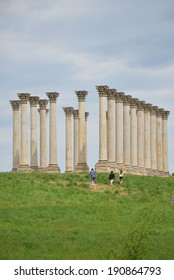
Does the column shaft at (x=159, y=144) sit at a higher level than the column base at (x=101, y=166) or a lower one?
higher

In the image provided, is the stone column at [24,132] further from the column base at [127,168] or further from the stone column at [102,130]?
the column base at [127,168]

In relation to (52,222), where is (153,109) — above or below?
above

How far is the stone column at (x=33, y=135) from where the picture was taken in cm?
10150

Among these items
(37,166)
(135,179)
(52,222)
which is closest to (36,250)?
(52,222)

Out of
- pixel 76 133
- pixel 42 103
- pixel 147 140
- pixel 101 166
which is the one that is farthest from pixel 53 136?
pixel 147 140

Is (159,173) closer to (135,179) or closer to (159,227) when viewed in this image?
(135,179)

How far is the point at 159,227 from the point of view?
4866 centimetres

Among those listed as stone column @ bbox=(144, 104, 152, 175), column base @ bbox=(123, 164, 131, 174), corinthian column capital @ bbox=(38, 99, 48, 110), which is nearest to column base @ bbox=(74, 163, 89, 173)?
column base @ bbox=(123, 164, 131, 174)

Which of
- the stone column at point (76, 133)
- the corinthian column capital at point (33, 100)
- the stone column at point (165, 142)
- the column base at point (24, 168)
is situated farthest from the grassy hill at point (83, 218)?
the stone column at point (165, 142)

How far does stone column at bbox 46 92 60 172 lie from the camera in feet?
335

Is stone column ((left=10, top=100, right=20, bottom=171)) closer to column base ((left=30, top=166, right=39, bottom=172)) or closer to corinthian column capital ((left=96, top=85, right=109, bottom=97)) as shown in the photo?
column base ((left=30, top=166, right=39, bottom=172))

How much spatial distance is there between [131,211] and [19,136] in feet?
154

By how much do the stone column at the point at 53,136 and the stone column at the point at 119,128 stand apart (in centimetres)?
699

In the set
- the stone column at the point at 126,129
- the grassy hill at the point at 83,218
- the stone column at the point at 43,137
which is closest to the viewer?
the grassy hill at the point at 83,218
